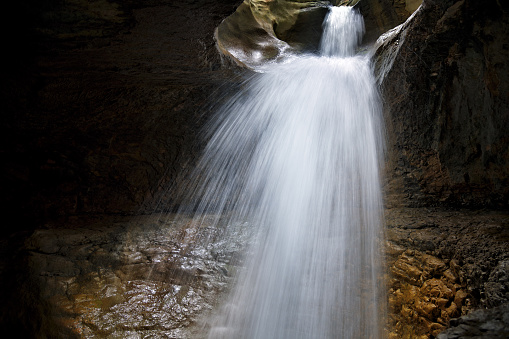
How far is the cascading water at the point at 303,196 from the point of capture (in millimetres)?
2869

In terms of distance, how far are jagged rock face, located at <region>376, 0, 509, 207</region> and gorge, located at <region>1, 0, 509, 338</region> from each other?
1cm

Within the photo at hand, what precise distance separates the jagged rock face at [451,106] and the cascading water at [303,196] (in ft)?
1.46

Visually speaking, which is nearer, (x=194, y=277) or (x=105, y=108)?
(x=194, y=277)

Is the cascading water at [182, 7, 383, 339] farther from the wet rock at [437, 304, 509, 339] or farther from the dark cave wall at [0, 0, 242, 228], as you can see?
the wet rock at [437, 304, 509, 339]

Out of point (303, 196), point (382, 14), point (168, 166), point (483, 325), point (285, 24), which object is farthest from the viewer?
→ point (285, 24)

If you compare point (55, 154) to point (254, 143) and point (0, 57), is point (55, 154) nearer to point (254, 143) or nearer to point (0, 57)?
point (0, 57)

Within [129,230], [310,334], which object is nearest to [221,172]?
[129,230]

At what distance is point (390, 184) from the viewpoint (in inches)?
146

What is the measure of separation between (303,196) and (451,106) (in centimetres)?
212

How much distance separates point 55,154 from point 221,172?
272 cm

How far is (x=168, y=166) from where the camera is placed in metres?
4.77

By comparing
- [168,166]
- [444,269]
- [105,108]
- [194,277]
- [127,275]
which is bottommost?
[127,275]

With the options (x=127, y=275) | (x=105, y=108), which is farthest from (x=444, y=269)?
(x=105, y=108)

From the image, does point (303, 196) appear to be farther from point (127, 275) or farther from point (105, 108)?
point (105, 108)
